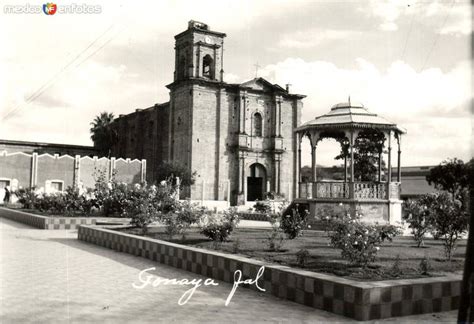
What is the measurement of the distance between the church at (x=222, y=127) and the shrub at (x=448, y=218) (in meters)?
32.0

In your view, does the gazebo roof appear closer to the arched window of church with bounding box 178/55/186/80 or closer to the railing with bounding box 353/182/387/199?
the railing with bounding box 353/182/387/199

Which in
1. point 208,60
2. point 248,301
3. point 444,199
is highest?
point 208,60

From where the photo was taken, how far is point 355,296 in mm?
5371

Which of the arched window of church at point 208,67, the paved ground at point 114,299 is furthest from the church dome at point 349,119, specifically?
the arched window of church at point 208,67

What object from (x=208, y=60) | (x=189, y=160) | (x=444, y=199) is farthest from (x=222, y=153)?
(x=444, y=199)

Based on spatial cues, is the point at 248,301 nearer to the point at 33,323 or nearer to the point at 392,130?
the point at 33,323

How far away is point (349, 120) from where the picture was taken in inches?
607

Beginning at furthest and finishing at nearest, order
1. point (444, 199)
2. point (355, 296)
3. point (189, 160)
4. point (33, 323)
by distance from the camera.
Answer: point (189, 160) < point (444, 199) < point (355, 296) < point (33, 323)

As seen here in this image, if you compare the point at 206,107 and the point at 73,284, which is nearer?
the point at 73,284

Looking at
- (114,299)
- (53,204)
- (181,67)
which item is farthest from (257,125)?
(114,299)

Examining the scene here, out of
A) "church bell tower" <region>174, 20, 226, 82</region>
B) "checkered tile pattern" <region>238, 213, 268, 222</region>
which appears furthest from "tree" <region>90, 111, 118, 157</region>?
"checkered tile pattern" <region>238, 213, 268, 222</region>

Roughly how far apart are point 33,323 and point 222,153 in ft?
122

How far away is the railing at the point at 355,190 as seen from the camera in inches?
612

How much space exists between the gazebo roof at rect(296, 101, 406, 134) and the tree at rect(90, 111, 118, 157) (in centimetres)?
4240
